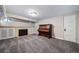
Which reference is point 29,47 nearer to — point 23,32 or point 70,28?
point 23,32

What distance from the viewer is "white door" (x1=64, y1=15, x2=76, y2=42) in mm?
1222

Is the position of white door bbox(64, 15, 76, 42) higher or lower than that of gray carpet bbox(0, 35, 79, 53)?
higher

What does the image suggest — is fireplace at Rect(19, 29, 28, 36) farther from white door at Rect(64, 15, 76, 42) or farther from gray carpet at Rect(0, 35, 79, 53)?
white door at Rect(64, 15, 76, 42)

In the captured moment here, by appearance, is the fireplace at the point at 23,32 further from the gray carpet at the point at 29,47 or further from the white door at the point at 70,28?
the white door at the point at 70,28

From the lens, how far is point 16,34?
142 cm

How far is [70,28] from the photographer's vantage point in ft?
4.09

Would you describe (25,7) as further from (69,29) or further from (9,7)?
(69,29)

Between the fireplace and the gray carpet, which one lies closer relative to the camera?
the gray carpet

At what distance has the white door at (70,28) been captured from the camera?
1.22 meters

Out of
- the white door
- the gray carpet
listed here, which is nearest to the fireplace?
the gray carpet

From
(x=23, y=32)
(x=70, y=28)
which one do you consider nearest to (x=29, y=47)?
(x=23, y=32)

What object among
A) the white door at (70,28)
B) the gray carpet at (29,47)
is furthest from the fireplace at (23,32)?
the white door at (70,28)
